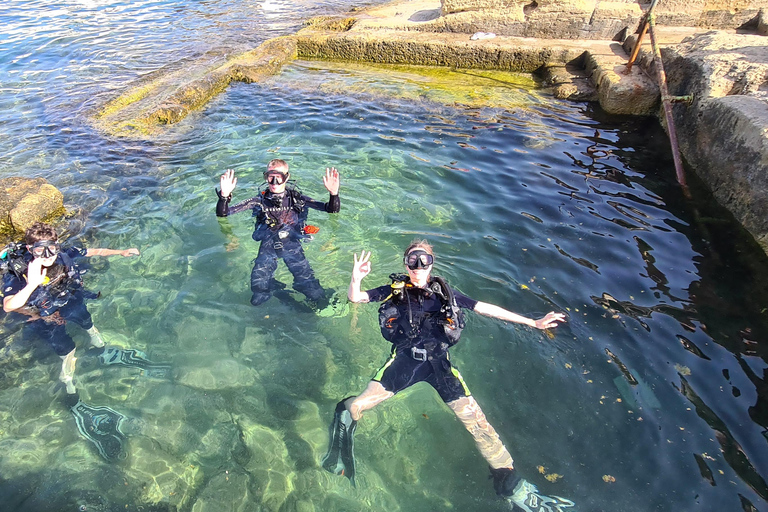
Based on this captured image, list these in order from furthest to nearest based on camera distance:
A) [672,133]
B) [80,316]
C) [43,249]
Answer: [672,133] → [80,316] → [43,249]

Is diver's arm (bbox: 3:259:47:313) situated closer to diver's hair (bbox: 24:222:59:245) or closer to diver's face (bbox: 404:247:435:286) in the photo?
diver's hair (bbox: 24:222:59:245)

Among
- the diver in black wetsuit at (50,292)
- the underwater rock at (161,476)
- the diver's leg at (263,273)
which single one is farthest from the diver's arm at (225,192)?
the underwater rock at (161,476)

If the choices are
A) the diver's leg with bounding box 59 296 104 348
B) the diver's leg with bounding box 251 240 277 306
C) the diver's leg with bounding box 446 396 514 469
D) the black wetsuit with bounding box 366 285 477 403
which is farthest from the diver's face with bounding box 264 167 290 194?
the diver's leg with bounding box 446 396 514 469

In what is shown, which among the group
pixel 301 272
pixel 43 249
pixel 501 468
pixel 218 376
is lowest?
pixel 218 376

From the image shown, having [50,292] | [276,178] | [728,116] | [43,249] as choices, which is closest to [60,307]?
[50,292]

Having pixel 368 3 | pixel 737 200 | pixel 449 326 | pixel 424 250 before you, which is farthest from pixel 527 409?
pixel 368 3

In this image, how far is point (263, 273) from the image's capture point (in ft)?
16.1

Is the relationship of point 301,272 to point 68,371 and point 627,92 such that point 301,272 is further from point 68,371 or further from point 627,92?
point 627,92

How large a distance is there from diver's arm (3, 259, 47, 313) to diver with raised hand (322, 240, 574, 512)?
281 centimetres

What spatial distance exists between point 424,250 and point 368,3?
19951 millimetres

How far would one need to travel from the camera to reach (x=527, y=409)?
Answer: 12.3ft

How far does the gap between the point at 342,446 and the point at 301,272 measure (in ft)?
7.07

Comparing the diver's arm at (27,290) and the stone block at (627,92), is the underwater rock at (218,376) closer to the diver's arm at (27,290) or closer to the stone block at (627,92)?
the diver's arm at (27,290)

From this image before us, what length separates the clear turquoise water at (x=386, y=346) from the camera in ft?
10.8
